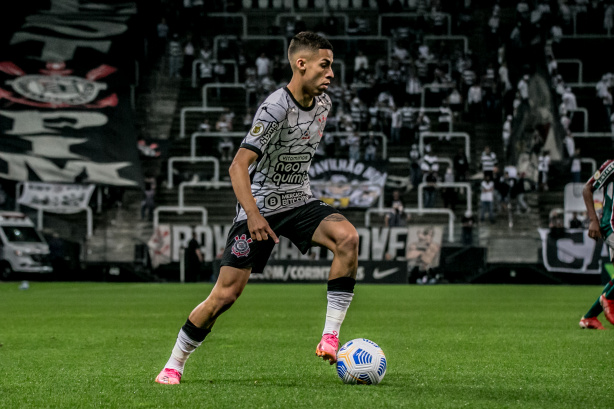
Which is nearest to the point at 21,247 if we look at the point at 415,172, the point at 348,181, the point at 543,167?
the point at 348,181

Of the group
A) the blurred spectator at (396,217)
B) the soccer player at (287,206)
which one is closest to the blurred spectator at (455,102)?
the blurred spectator at (396,217)

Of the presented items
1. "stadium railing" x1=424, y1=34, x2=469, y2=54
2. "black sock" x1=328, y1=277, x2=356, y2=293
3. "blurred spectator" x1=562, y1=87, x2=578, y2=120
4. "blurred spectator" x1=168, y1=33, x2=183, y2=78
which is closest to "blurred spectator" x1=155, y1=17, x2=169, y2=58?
"blurred spectator" x1=168, y1=33, x2=183, y2=78

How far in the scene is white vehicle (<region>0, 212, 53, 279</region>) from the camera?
29781mm

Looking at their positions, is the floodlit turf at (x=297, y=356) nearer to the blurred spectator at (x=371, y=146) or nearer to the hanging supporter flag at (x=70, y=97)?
the hanging supporter flag at (x=70, y=97)

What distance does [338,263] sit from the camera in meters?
7.23

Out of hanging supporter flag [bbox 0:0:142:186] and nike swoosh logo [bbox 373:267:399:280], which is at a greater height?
hanging supporter flag [bbox 0:0:142:186]

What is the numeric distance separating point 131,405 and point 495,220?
25.5 metres

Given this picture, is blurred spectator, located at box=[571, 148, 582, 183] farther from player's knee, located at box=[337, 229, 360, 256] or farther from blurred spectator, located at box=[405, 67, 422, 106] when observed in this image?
player's knee, located at box=[337, 229, 360, 256]

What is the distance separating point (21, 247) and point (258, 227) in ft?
81.1

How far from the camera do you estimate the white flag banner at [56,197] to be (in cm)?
3078

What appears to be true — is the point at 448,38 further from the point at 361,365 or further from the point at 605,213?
the point at 361,365

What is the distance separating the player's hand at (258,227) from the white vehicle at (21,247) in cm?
2432

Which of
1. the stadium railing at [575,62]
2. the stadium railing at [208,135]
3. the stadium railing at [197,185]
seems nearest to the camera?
the stadium railing at [197,185]

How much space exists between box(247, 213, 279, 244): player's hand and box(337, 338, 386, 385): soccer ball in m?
1.10
